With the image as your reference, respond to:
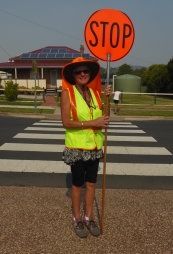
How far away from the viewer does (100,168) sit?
18.4 feet

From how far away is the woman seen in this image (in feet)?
9.48

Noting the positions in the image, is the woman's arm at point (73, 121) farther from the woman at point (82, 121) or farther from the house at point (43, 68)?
the house at point (43, 68)

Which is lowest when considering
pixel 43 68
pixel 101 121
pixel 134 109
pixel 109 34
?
pixel 134 109

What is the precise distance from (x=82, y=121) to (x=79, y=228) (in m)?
1.18

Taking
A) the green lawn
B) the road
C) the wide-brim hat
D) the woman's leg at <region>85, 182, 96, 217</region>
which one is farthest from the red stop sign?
the green lawn

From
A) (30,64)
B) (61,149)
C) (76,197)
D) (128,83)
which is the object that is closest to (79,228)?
(76,197)

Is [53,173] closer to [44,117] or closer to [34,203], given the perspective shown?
[34,203]

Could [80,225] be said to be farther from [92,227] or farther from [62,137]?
[62,137]

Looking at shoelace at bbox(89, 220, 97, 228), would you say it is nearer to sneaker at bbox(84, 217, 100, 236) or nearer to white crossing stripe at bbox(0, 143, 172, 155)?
sneaker at bbox(84, 217, 100, 236)

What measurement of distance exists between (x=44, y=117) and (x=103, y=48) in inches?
420

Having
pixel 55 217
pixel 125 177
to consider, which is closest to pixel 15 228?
pixel 55 217

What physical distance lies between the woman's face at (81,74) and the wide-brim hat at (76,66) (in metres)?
0.04

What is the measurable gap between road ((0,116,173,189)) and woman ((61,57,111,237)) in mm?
1579

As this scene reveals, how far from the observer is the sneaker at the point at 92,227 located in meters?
3.06
